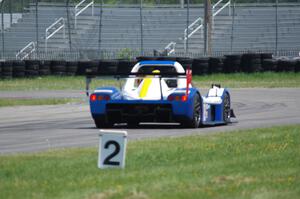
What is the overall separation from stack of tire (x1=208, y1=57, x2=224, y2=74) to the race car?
729 inches

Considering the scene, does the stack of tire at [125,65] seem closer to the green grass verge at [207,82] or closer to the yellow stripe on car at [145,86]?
the green grass verge at [207,82]

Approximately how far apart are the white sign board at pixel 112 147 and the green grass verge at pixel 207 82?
73.6 feet

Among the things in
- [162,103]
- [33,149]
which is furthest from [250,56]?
[33,149]

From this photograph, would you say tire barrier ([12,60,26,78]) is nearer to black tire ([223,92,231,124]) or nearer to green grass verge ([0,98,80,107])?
green grass verge ([0,98,80,107])

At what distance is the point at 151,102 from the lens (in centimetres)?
1756

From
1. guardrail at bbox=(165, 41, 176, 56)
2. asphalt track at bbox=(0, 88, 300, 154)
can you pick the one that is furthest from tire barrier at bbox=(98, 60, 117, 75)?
guardrail at bbox=(165, 41, 176, 56)

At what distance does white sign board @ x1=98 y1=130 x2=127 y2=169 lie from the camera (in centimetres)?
1049

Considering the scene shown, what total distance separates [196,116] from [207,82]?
17.3m

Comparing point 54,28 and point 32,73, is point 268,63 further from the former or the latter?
point 54,28

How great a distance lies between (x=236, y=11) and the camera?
1757 inches

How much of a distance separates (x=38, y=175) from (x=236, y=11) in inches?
1364

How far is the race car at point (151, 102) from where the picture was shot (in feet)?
57.3

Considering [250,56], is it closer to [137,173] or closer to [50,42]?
[50,42]

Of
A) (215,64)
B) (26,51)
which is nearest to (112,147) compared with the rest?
(215,64)
